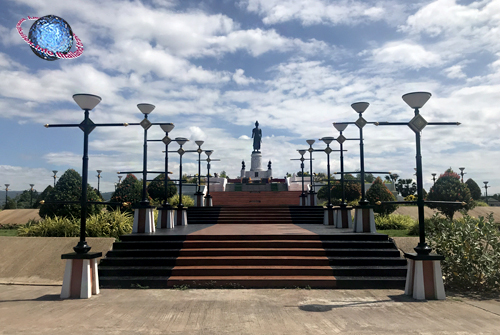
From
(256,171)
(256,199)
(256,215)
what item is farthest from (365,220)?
(256,171)

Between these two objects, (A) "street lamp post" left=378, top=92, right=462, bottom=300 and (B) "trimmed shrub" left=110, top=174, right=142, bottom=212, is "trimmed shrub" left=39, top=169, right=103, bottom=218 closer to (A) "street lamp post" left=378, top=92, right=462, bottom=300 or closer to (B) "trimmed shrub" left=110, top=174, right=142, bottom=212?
(B) "trimmed shrub" left=110, top=174, right=142, bottom=212

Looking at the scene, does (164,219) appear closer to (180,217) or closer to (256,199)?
(180,217)

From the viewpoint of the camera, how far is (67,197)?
1395 centimetres

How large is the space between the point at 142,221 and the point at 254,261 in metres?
4.65

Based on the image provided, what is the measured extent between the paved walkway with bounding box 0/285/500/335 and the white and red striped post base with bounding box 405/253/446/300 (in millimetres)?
221

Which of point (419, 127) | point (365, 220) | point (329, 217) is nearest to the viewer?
point (419, 127)

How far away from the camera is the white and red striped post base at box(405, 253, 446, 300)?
6945 mm

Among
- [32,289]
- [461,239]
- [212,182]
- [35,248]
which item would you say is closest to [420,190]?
[461,239]

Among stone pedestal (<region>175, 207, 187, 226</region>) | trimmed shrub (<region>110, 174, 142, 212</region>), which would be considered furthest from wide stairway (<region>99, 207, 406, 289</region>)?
trimmed shrub (<region>110, 174, 142, 212</region>)

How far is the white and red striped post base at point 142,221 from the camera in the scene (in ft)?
38.5

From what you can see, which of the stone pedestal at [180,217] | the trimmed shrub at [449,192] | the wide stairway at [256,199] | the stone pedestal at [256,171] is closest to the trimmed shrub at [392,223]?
the trimmed shrub at [449,192]

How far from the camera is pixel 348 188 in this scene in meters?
24.6

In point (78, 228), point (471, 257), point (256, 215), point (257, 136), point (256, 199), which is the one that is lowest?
point (471, 257)

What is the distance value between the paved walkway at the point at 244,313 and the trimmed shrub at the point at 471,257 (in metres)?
0.69
